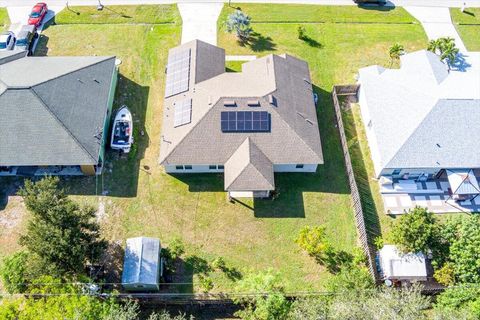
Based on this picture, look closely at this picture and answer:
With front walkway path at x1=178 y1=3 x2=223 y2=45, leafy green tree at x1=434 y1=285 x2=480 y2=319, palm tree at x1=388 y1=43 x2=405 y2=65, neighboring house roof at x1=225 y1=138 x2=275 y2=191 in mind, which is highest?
front walkway path at x1=178 y1=3 x2=223 y2=45

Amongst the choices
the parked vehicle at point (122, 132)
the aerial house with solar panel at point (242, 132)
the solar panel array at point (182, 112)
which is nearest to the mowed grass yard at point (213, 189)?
the parked vehicle at point (122, 132)

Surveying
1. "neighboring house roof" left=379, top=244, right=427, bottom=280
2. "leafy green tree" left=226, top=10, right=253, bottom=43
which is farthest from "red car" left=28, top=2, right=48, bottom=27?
"neighboring house roof" left=379, top=244, right=427, bottom=280

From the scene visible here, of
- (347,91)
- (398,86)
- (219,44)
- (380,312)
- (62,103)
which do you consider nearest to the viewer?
(380,312)

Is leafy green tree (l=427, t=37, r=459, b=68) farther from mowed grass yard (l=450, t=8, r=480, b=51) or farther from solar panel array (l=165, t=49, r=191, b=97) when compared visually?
solar panel array (l=165, t=49, r=191, b=97)

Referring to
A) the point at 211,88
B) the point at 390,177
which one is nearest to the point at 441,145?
the point at 390,177

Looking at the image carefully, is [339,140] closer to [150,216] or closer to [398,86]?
[398,86]

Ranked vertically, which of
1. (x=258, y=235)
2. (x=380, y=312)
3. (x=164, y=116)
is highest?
(x=164, y=116)
